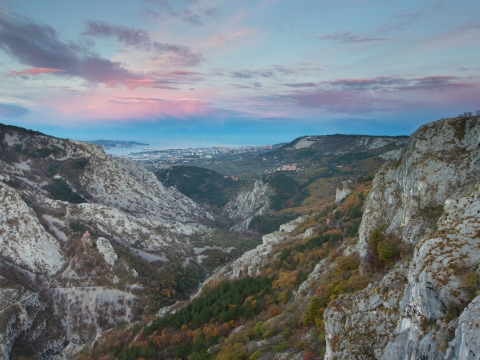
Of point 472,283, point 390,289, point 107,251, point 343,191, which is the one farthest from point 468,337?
point 107,251

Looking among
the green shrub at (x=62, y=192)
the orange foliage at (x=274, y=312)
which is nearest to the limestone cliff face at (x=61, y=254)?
the green shrub at (x=62, y=192)

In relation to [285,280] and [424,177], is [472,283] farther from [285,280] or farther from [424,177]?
[285,280]

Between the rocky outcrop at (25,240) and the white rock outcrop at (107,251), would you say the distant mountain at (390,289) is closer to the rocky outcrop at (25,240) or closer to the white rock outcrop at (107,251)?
the white rock outcrop at (107,251)

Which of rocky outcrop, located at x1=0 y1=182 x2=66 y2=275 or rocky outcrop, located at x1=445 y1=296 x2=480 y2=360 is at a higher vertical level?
rocky outcrop, located at x1=445 y1=296 x2=480 y2=360

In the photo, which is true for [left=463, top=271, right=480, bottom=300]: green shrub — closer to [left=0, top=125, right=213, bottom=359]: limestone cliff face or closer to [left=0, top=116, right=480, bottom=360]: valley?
[left=0, top=116, right=480, bottom=360]: valley

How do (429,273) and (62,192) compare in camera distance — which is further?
(62,192)

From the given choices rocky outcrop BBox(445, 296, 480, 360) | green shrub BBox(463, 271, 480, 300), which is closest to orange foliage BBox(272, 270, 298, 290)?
green shrub BBox(463, 271, 480, 300)

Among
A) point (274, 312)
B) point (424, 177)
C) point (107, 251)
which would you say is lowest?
point (107, 251)
